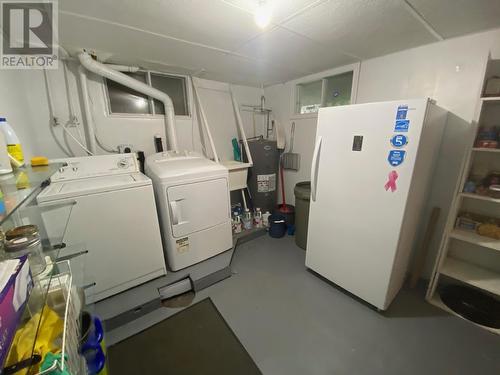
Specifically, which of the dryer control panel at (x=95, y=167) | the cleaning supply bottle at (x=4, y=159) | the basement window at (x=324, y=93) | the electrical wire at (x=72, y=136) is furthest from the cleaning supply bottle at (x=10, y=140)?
the basement window at (x=324, y=93)

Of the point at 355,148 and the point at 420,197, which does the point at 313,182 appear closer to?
the point at 355,148

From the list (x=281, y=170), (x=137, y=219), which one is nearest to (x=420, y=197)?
(x=281, y=170)

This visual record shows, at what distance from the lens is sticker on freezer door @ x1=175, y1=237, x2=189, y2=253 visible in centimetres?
201

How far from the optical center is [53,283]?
96cm

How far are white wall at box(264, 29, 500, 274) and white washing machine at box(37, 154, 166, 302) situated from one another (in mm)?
2527

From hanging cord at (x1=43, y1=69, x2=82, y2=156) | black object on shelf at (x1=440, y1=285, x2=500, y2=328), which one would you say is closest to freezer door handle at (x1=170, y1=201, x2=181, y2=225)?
hanging cord at (x1=43, y1=69, x2=82, y2=156)

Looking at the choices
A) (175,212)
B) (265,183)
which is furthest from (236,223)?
(175,212)

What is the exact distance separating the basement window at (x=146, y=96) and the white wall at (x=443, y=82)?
225 cm

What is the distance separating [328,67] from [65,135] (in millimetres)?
3018

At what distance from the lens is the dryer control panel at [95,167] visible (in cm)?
176

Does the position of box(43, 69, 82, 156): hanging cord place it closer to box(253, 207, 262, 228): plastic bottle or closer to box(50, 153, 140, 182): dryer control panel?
box(50, 153, 140, 182): dryer control panel

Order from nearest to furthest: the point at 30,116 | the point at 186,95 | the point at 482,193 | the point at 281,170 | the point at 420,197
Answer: the point at 482,193
the point at 420,197
the point at 30,116
the point at 186,95
the point at 281,170

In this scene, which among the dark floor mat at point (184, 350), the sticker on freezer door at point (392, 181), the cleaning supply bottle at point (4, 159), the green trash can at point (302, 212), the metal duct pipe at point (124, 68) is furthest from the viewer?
the green trash can at point (302, 212)

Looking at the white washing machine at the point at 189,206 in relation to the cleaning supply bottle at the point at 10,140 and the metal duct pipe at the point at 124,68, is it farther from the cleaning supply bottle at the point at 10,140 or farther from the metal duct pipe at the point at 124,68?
the metal duct pipe at the point at 124,68
